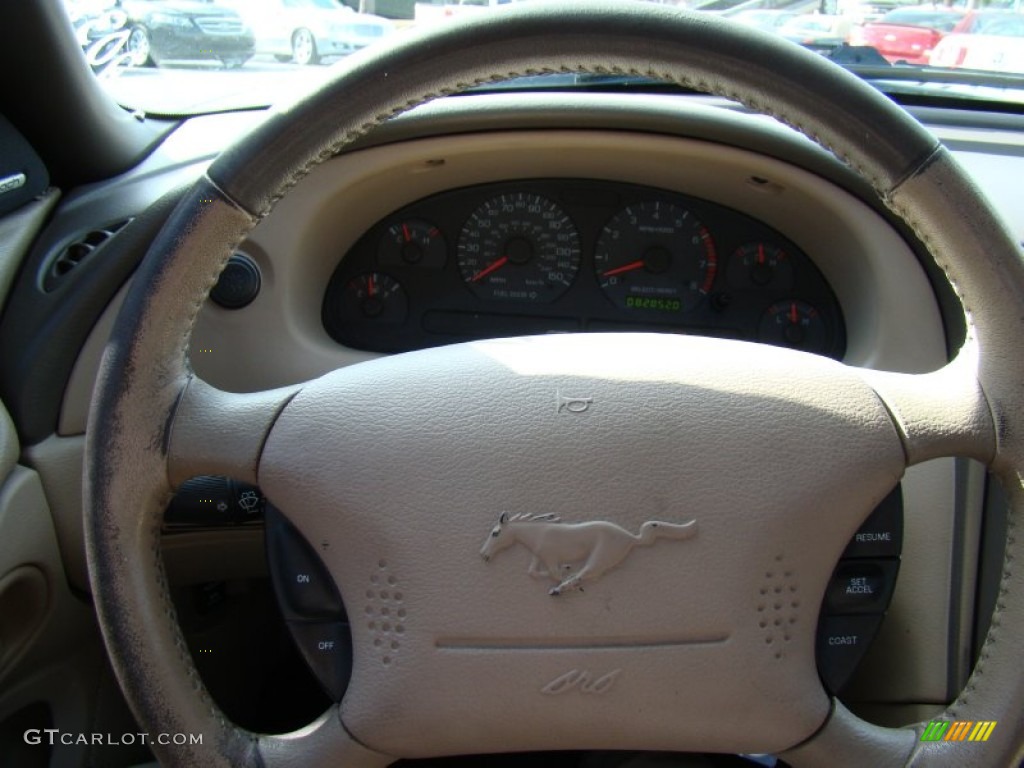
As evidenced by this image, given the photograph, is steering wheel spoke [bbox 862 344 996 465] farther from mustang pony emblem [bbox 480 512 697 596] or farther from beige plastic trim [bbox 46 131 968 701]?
beige plastic trim [bbox 46 131 968 701]

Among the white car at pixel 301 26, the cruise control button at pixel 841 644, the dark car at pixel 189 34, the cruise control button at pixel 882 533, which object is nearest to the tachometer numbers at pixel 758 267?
the cruise control button at pixel 882 533

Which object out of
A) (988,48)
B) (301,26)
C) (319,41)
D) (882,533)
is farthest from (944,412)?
(301,26)

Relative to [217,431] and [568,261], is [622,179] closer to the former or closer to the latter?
[568,261]

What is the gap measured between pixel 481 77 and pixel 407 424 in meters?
0.38

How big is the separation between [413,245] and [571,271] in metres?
0.30

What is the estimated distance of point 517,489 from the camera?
42.2 inches

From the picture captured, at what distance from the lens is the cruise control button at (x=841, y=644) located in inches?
45.8

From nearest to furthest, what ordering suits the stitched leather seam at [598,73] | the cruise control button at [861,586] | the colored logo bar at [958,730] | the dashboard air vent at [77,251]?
the stitched leather seam at [598,73] < the colored logo bar at [958,730] < the cruise control button at [861,586] < the dashboard air vent at [77,251]

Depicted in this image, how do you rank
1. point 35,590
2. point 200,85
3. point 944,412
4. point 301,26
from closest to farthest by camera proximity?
point 944,412 < point 35,590 < point 200,85 < point 301,26

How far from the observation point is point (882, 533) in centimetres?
125

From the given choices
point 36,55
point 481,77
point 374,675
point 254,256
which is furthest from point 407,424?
point 36,55

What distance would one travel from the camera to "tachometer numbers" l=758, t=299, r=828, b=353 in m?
1.85

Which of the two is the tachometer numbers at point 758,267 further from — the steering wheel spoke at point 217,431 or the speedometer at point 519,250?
the steering wheel spoke at point 217,431

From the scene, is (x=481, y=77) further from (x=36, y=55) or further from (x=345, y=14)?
(x=345, y=14)
